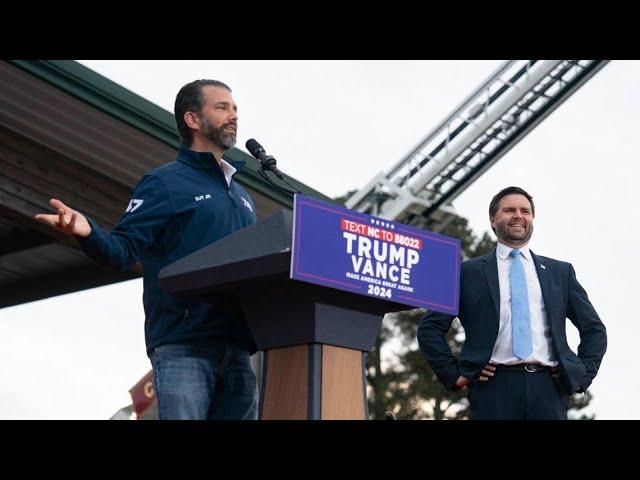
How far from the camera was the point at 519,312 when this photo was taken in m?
4.89

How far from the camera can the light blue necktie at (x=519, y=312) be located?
4.82m

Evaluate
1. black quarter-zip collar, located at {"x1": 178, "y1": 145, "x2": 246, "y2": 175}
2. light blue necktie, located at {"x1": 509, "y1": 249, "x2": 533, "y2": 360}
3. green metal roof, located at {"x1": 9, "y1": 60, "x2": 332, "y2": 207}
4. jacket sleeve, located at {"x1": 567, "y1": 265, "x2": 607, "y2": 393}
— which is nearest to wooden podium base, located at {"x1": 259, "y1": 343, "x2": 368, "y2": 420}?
black quarter-zip collar, located at {"x1": 178, "y1": 145, "x2": 246, "y2": 175}

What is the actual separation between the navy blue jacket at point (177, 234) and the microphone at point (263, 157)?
239 millimetres

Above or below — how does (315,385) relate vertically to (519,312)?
below

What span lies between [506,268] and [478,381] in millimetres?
511

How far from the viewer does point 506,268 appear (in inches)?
200

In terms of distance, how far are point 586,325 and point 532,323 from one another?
344mm

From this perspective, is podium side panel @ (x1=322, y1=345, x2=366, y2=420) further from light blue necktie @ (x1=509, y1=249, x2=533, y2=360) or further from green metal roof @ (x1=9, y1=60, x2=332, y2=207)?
green metal roof @ (x1=9, y1=60, x2=332, y2=207)

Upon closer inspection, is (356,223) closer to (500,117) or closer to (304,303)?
(304,303)

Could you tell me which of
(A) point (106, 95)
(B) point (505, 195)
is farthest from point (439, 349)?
(A) point (106, 95)

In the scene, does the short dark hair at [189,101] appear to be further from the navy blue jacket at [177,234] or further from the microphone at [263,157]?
the microphone at [263,157]

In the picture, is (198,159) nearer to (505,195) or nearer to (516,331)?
(505,195)

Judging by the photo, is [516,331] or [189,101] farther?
[516,331]
